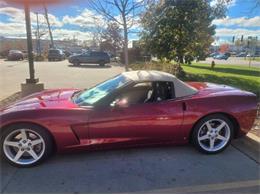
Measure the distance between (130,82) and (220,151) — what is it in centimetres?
174

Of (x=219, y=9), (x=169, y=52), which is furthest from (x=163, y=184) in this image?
(x=219, y=9)

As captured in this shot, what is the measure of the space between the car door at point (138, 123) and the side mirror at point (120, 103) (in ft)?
0.12

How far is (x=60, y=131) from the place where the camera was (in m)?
3.76

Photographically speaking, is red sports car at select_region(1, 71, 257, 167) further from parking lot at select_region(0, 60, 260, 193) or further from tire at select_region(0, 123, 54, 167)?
parking lot at select_region(0, 60, 260, 193)

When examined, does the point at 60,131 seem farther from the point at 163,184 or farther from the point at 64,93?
the point at 163,184

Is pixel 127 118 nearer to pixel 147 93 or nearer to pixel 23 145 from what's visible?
pixel 147 93

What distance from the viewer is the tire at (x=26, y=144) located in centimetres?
370

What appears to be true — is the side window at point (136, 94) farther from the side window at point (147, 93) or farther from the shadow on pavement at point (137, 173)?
the shadow on pavement at point (137, 173)

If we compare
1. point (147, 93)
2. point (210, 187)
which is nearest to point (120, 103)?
point (147, 93)

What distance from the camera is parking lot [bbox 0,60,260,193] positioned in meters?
3.29

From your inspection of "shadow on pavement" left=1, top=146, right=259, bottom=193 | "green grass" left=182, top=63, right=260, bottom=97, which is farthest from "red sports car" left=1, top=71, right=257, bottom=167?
"green grass" left=182, top=63, right=260, bottom=97

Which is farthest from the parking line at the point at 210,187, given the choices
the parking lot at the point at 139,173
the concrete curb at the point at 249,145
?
the concrete curb at the point at 249,145

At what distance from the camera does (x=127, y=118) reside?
3.92 m

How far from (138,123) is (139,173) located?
0.71 meters
